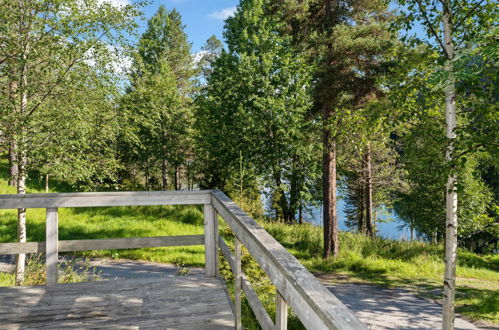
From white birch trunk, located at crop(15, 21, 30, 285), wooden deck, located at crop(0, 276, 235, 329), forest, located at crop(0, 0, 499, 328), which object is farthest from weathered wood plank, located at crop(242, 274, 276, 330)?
white birch trunk, located at crop(15, 21, 30, 285)

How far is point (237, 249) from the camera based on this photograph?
2.84m

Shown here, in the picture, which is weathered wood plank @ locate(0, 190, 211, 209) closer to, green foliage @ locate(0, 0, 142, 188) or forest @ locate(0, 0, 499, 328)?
forest @ locate(0, 0, 499, 328)

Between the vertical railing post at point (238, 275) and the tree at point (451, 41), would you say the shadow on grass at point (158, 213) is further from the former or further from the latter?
the vertical railing post at point (238, 275)

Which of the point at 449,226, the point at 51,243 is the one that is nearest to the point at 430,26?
the point at 449,226

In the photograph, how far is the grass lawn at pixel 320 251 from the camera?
1262cm

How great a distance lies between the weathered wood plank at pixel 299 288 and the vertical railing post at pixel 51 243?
2.44m

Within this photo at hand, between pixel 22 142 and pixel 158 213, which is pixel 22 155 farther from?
pixel 158 213

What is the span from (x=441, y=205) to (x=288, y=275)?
62.9ft

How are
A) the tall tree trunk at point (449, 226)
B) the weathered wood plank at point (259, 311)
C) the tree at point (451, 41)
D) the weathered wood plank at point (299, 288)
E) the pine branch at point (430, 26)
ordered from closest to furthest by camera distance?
the weathered wood plank at point (299, 288)
the weathered wood plank at point (259, 311)
the tree at point (451, 41)
the tall tree trunk at point (449, 226)
the pine branch at point (430, 26)

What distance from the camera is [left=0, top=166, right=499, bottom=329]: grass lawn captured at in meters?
12.6

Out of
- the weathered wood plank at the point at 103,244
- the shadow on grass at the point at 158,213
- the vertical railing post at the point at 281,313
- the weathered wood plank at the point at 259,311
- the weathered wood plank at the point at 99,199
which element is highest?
the weathered wood plank at the point at 99,199

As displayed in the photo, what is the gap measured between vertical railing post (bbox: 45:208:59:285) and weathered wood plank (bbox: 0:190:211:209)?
4.6 inches

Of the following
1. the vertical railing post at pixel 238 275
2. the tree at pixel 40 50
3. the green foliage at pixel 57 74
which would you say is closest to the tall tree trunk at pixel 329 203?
the green foliage at pixel 57 74

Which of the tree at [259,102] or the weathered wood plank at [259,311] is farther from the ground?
the tree at [259,102]
